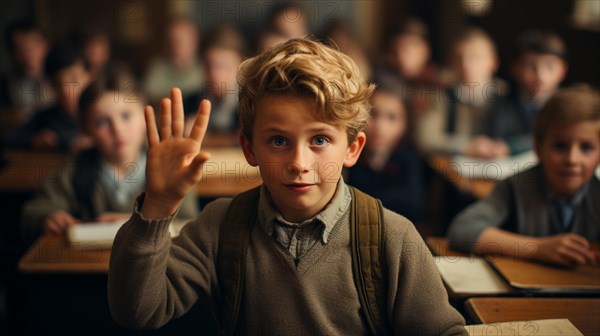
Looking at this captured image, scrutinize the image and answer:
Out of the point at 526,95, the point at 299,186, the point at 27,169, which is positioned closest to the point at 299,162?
the point at 299,186

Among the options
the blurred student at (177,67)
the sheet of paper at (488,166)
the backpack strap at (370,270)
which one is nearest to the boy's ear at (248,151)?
the backpack strap at (370,270)

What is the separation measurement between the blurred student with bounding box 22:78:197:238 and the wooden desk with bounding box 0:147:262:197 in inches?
4.8

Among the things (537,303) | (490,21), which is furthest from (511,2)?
(537,303)

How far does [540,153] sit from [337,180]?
858 millimetres

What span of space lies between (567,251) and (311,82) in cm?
96

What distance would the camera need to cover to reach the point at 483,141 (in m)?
3.58

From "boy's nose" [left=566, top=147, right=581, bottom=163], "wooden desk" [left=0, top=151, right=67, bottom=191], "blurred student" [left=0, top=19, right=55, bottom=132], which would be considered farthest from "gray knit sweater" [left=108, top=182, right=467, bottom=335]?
"blurred student" [left=0, top=19, right=55, bottom=132]

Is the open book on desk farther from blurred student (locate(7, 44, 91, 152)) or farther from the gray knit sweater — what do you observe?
blurred student (locate(7, 44, 91, 152))

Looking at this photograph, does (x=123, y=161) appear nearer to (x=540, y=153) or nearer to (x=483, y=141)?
(x=540, y=153)

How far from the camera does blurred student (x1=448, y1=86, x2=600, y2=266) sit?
164 centimetres

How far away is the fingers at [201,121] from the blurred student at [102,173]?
1120 mm

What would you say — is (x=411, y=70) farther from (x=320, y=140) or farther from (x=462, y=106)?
(x=320, y=140)

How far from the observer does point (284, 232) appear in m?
1.15

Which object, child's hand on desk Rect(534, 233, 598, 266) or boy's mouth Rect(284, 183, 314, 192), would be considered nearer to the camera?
boy's mouth Rect(284, 183, 314, 192)
